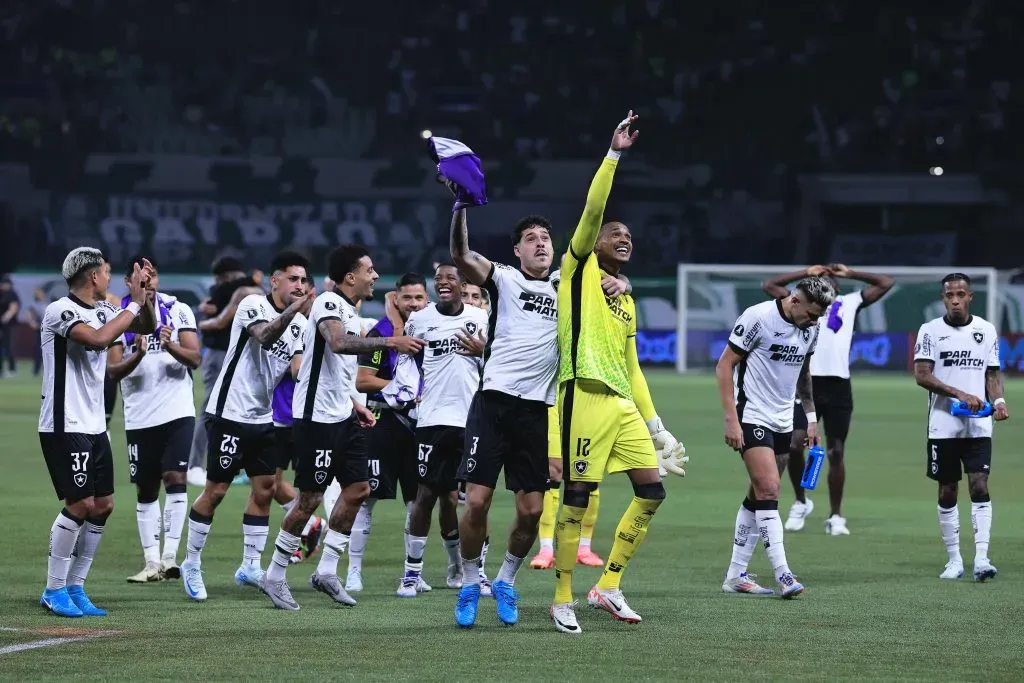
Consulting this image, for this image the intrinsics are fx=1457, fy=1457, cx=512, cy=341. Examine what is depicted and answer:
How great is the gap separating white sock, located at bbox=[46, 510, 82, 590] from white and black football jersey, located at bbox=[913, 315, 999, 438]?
246 inches

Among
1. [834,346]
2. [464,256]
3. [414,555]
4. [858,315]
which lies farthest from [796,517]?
[858,315]

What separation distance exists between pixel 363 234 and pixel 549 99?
7.54m

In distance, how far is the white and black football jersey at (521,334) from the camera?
8.06 metres

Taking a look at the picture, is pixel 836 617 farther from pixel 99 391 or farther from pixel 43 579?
pixel 43 579

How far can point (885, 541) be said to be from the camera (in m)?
12.4

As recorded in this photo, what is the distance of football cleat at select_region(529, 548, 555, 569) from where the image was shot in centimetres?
1077

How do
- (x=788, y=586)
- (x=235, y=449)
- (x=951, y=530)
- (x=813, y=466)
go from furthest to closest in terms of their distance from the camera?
(x=813, y=466), (x=951, y=530), (x=235, y=449), (x=788, y=586)

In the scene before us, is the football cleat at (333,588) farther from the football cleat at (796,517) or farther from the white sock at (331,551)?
the football cleat at (796,517)

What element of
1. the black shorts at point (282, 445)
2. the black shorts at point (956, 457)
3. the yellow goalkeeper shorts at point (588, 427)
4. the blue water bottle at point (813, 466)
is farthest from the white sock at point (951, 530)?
the black shorts at point (282, 445)

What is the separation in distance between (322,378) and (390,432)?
133cm

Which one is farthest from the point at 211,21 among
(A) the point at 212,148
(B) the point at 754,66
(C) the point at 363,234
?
(B) the point at 754,66

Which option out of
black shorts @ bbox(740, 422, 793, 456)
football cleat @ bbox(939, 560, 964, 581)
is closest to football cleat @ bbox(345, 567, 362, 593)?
black shorts @ bbox(740, 422, 793, 456)

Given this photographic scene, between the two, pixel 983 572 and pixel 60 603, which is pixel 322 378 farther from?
pixel 983 572

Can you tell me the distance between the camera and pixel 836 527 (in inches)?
508
